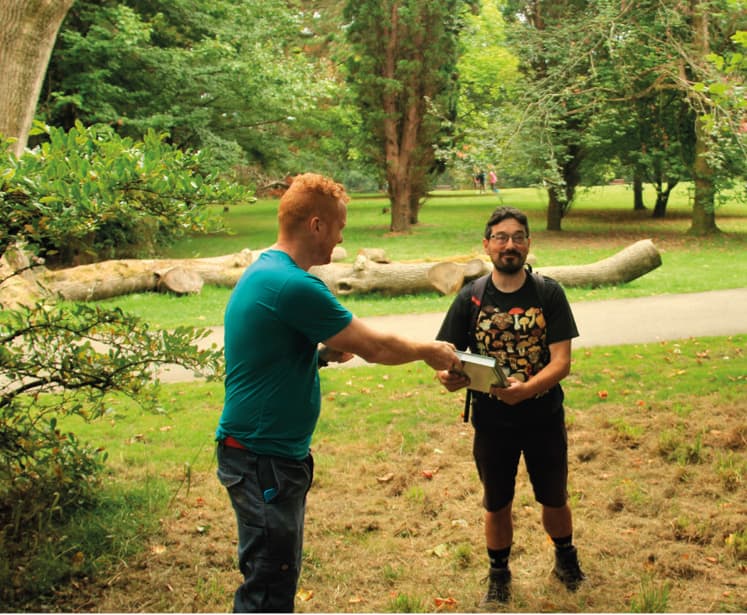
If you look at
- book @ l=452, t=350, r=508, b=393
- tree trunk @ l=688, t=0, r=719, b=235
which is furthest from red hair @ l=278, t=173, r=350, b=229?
tree trunk @ l=688, t=0, r=719, b=235

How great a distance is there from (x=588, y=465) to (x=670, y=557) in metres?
1.56

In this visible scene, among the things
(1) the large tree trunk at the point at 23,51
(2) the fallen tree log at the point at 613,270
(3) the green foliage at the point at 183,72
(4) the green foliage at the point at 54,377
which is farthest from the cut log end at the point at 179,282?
(4) the green foliage at the point at 54,377

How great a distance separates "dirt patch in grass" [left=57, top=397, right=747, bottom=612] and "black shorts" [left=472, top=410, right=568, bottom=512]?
0.60 metres

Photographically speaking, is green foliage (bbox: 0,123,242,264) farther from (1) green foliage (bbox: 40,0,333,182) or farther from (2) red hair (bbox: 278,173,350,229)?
(1) green foliage (bbox: 40,0,333,182)

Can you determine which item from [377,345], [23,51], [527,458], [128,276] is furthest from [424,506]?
[128,276]

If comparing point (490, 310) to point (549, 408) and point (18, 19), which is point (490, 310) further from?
point (18, 19)

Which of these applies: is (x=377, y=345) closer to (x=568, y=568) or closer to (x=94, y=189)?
(x=94, y=189)

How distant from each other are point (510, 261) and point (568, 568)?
165 cm

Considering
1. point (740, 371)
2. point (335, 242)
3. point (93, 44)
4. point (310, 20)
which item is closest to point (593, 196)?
point (310, 20)

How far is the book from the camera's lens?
337cm

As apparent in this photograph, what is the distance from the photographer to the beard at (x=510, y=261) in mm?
3705

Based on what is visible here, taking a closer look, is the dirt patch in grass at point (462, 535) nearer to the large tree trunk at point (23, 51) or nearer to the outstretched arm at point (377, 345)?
the outstretched arm at point (377, 345)

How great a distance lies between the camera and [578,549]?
4547mm

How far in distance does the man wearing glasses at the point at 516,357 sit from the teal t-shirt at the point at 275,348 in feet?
2.95
